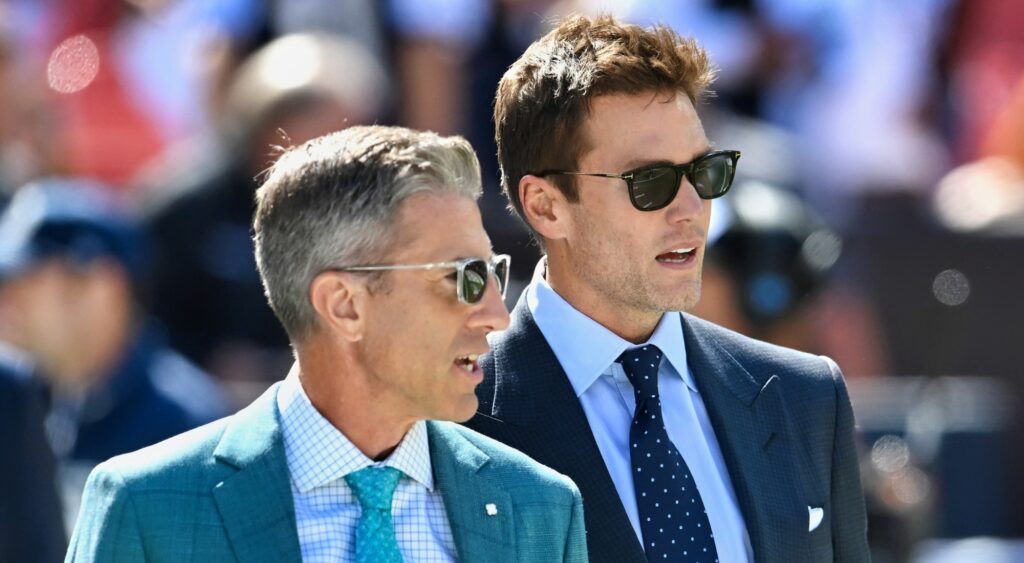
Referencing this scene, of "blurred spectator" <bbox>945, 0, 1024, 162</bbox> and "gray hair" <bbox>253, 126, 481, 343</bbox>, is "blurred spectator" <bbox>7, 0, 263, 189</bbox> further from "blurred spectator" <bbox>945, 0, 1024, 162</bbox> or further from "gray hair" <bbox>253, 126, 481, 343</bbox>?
"gray hair" <bbox>253, 126, 481, 343</bbox>

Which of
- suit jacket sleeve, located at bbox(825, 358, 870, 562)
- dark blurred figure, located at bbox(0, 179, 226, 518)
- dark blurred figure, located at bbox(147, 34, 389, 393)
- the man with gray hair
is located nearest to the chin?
the man with gray hair

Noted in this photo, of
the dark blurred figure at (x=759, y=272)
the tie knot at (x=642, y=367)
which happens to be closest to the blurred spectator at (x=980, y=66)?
the dark blurred figure at (x=759, y=272)

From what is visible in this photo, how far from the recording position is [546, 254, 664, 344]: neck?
154 inches

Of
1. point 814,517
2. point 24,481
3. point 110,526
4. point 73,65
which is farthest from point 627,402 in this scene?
point 73,65

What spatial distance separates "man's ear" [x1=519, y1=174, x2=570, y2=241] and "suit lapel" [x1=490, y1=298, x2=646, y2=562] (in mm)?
201

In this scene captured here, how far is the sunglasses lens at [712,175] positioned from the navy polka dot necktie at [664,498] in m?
0.48

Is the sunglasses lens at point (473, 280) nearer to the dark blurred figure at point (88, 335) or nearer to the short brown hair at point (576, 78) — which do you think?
the short brown hair at point (576, 78)

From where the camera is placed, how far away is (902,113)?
8984 millimetres

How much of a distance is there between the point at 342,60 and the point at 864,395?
2550 millimetres

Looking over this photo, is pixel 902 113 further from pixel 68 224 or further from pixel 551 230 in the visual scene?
pixel 551 230

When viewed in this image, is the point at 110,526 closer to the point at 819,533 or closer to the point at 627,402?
the point at 627,402

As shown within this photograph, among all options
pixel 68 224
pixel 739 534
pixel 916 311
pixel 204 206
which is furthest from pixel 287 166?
pixel 916 311

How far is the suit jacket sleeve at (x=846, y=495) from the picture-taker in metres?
3.91

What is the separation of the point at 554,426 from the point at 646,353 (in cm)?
27
